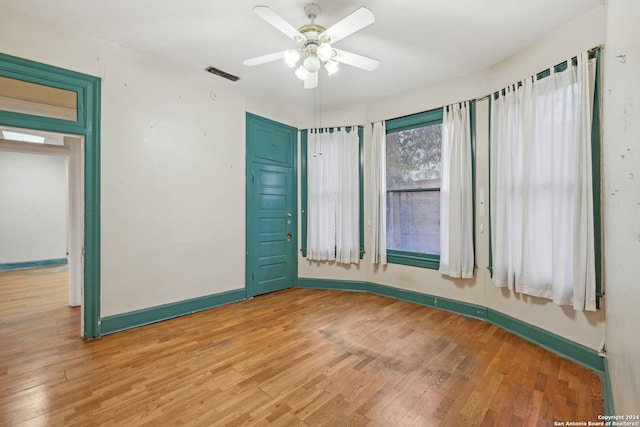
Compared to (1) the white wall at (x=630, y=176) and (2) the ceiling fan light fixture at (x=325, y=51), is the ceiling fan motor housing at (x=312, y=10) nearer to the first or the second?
(2) the ceiling fan light fixture at (x=325, y=51)

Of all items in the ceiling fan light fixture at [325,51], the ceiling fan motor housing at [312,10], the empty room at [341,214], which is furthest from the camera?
the ceiling fan motor housing at [312,10]

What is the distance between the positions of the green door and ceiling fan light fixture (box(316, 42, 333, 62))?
220 cm

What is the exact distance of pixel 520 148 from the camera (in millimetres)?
2854

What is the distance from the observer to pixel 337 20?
2.52 m

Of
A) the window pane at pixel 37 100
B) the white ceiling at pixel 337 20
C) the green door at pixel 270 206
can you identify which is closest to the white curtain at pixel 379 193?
the white ceiling at pixel 337 20

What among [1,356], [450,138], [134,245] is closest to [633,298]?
[450,138]

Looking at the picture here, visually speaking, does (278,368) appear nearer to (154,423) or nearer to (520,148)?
(154,423)

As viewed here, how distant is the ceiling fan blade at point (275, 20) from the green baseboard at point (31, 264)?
7866 mm

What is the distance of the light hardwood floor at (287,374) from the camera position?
5.79 ft

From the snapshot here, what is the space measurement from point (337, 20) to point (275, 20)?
82 centimetres

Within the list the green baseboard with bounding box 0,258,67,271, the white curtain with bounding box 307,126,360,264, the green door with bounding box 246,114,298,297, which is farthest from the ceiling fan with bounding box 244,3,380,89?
the green baseboard with bounding box 0,258,67,271

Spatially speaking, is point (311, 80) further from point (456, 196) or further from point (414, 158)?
point (456, 196)

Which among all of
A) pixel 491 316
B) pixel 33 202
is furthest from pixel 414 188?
pixel 33 202

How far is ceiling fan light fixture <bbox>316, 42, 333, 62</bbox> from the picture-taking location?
219 cm
